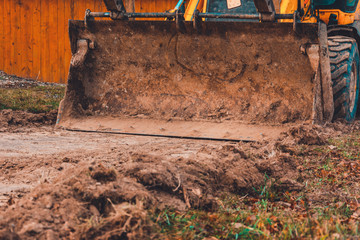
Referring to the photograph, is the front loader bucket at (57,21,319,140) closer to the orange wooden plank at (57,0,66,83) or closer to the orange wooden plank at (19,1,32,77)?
the orange wooden plank at (57,0,66,83)

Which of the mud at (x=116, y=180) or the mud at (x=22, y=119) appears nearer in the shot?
the mud at (x=116, y=180)

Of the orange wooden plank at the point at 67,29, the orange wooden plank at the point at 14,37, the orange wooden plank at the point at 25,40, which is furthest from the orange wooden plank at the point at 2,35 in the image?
the orange wooden plank at the point at 67,29

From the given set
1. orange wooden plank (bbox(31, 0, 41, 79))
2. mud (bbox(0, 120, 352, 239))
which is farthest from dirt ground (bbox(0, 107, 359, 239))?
orange wooden plank (bbox(31, 0, 41, 79))

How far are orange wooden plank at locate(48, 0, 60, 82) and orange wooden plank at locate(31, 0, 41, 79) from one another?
282 mm

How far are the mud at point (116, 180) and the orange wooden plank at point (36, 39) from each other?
7262mm

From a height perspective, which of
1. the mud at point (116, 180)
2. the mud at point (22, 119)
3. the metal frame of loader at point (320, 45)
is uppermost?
the metal frame of loader at point (320, 45)

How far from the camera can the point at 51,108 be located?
5785 millimetres

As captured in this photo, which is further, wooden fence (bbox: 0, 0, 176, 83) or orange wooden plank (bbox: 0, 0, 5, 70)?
orange wooden plank (bbox: 0, 0, 5, 70)

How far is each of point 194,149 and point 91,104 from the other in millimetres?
1785

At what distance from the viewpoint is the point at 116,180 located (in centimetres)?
206

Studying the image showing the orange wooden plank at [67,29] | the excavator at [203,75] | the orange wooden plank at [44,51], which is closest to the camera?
the excavator at [203,75]

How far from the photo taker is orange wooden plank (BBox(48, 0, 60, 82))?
35.3ft

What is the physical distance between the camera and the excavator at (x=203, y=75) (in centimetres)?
438

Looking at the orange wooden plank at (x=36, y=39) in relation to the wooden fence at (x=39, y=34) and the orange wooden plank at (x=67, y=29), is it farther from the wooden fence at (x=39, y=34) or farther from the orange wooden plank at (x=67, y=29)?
the orange wooden plank at (x=67, y=29)
